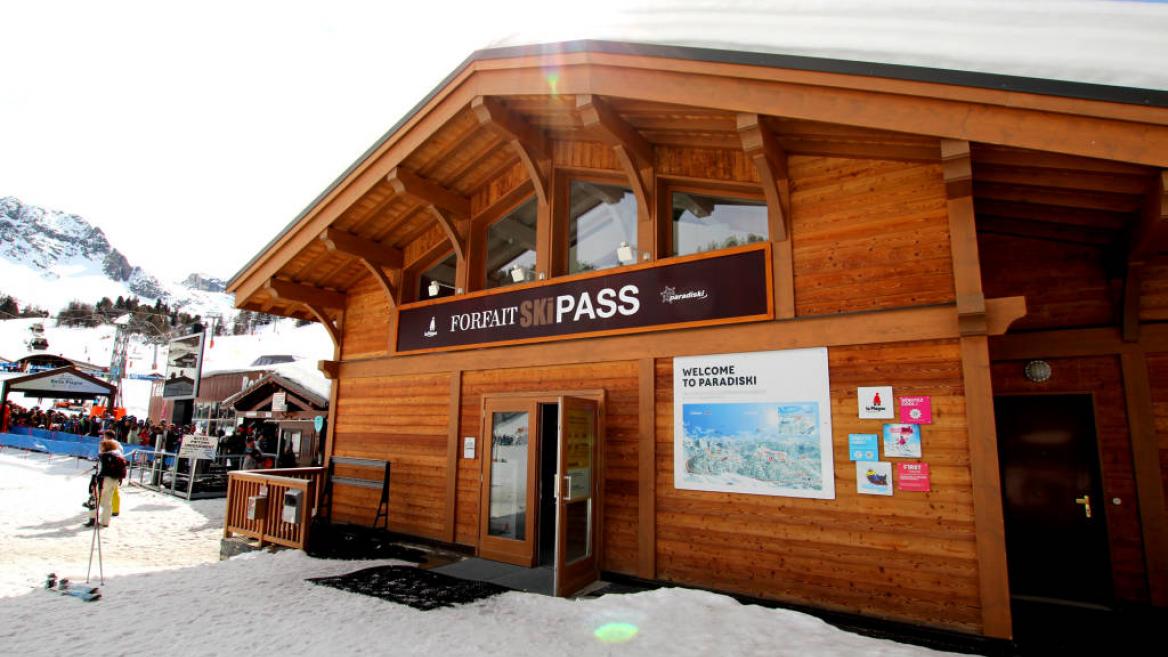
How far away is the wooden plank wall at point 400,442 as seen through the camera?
29.6 ft

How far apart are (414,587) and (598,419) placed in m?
2.78

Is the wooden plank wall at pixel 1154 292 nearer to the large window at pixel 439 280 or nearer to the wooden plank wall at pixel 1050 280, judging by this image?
the wooden plank wall at pixel 1050 280

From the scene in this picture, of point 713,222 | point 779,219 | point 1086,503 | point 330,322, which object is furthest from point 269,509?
point 1086,503

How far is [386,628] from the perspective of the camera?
5.34 metres

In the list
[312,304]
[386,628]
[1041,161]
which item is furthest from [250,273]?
[1041,161]

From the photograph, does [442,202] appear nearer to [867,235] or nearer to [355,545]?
[355,545]

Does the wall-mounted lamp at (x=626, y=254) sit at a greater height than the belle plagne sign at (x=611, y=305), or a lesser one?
greater

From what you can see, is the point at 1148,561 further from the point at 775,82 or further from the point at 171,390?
the point at 171,390

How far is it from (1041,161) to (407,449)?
8.69 metres

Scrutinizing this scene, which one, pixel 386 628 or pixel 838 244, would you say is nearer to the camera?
pixel 386 628

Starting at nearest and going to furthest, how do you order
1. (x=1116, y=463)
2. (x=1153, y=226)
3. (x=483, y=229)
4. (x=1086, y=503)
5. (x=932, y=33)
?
(x=1153, y=226) < (x=932, y=33) < (x=1116, y=463) < (x=1086, y=503) < (x=483, y=229)

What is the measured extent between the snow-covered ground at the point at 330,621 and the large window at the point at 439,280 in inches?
166

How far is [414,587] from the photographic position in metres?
6.64

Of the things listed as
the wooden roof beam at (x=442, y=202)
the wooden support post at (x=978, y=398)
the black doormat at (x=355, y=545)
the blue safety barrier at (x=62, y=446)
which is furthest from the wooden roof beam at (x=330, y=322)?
the blue safety barrier at (x=62, y=446)
